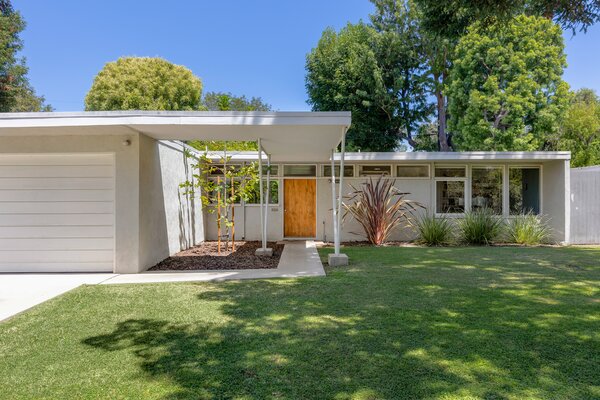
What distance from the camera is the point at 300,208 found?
1198 centimetres

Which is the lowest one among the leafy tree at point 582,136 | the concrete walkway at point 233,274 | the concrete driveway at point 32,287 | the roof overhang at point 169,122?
the concrete driveway at point 32,287

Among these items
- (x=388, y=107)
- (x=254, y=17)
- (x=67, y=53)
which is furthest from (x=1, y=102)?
(x=388, y=107)

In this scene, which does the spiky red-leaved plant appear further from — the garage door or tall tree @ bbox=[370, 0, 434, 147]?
tall tree @ bbox=[370, 0, 434, 147]

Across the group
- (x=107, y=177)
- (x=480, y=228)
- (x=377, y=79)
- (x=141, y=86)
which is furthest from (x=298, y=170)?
(x=141, y=86)

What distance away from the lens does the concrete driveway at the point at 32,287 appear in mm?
4691

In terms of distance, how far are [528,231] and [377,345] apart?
30.0 feet

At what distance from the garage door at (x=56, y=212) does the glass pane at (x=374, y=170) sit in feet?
→ 23.4

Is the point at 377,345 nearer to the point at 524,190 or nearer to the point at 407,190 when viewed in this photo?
the point at 407,190

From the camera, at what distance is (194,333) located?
3.66 metres

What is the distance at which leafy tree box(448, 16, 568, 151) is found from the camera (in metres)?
16.3

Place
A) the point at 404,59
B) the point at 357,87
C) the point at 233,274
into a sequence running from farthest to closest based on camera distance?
the point at 404,59
the point at 357,87
the point at 233,274

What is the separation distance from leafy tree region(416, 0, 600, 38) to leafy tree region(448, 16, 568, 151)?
7512 mm

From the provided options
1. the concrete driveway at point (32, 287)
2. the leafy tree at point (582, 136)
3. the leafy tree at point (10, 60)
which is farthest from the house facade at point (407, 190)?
the leafy tree at point (10, 60)

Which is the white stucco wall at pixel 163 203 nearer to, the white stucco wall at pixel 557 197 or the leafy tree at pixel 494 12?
the leafy tree at pixel 494 12
